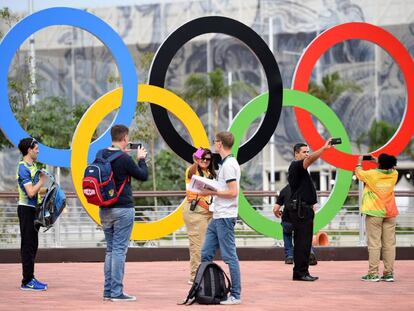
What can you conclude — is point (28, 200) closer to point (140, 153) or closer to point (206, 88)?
point (140, 153)

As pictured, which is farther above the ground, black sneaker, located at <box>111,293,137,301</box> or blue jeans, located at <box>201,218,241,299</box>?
blue jeans, located at <box>201,218,241,299</box>

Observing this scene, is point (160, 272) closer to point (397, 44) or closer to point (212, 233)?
point (212, 233)

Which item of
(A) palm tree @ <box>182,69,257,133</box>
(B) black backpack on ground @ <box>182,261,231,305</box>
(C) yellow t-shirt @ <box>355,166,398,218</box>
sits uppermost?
(A) palm tree @ <box>182,69,257,133</box>

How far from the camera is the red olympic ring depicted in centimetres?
1672

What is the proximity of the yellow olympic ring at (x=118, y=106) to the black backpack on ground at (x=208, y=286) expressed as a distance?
532 cm

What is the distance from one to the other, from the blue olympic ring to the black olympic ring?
0.43 metres

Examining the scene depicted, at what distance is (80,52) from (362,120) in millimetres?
13848

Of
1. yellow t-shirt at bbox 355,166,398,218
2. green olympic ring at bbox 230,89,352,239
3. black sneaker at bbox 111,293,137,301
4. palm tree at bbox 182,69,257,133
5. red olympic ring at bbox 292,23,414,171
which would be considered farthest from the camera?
palm tree at bbox 182,69,257,133

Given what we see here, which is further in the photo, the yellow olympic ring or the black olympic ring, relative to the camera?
the black olympic ring

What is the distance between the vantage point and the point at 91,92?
45875 millimetres

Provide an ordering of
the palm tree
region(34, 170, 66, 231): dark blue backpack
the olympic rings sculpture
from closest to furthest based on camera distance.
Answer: region(34, 170, 66, 231): dark blue backpack → the olympic rings sculpture → the palm tree

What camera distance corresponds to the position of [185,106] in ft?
53.6

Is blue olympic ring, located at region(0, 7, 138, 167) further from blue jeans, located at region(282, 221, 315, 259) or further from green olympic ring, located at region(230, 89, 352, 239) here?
blue jeans, located at region(282, 221, 315, 259)

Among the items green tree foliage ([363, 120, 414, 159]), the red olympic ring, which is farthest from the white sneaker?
green tree foliage ([363, 120, 414, 159])
